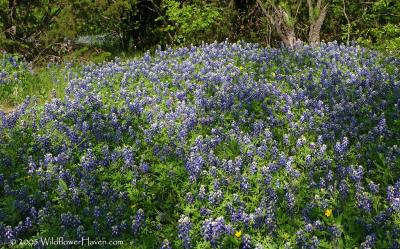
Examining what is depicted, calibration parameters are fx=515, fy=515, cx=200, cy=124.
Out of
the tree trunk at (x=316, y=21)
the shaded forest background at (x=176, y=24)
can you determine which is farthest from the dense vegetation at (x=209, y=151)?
the tree trunk at (x=316, y=21)

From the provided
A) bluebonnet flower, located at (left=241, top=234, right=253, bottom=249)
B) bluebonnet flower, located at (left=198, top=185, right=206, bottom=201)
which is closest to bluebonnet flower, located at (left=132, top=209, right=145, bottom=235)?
bluebonnet flower, located at (left=198, top=185, right=206, bottom=201)

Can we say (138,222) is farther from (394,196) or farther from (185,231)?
(394,196)

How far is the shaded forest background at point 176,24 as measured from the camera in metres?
9.93

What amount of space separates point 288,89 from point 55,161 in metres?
3.10

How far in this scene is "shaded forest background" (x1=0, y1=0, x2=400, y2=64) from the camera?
993 cm

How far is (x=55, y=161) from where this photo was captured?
4777 millimetres

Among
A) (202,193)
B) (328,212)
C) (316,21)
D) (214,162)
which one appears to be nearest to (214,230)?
(202,193)

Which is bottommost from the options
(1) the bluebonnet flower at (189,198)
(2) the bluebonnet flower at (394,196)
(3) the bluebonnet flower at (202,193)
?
(1) the bluebonnet flower at (189,198)

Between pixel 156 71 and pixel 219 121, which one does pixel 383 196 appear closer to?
pixel 219 121

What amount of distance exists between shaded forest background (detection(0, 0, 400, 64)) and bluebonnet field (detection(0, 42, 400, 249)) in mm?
3331

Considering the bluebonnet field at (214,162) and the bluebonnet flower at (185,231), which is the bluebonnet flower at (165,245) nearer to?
the bluebonnet field at (214,162)

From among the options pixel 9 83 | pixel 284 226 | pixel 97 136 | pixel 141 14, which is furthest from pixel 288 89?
pixel 141 14

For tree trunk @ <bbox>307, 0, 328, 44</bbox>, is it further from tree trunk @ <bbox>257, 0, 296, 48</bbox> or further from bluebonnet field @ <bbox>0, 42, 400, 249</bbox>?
bluebonnet field @ <bbox>0, 42, 400, 249</bbox>

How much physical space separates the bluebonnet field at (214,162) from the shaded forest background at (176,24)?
131 inches
